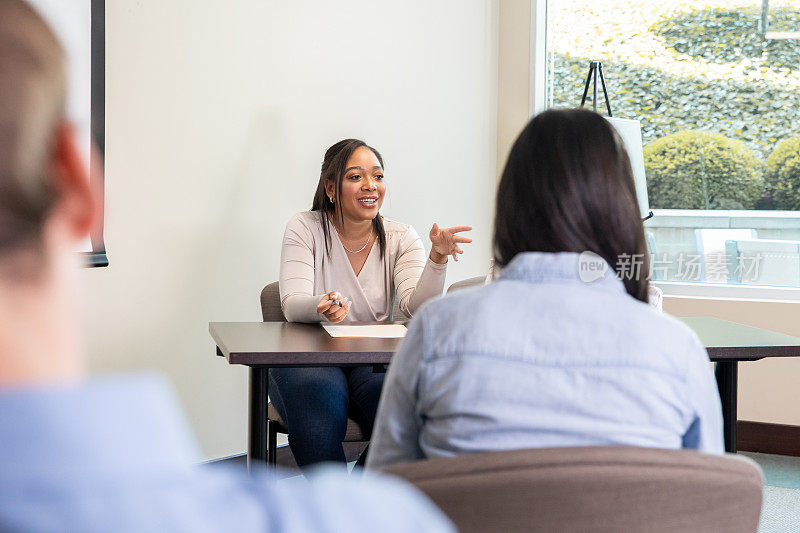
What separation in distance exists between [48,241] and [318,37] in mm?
3565

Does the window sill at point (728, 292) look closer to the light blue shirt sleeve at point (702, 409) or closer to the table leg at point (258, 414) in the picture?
the table leg at point (258, 414)

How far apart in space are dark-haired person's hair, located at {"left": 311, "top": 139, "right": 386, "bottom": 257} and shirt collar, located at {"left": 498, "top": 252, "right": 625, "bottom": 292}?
1886mm

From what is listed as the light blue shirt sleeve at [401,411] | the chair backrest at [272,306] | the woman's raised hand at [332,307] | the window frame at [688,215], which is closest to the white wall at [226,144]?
the chair backrest at [272,306]

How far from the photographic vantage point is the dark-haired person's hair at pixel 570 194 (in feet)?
4.28

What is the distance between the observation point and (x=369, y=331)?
8.10ft

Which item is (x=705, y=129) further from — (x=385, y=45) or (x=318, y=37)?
(x=318, y=37)

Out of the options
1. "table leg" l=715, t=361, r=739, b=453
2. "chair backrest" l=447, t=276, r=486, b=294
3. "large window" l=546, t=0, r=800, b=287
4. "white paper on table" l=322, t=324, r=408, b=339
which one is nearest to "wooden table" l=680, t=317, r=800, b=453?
"table leg" l=715, t=361, r=739, b=453

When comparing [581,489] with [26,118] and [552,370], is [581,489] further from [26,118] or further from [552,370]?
[26,118]

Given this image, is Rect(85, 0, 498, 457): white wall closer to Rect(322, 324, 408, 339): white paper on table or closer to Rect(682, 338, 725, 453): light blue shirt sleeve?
Rect(322, 324, 408, 339): white paper on table

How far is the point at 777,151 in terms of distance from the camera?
4328 mm

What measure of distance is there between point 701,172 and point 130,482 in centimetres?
453

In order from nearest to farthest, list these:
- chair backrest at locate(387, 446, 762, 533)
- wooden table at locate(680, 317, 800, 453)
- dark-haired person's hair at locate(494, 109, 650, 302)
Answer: chair backrest at locate(387, 446, 762, 533), dark-haired person's hair at locate(494, 109, 650, 302), wooden table at locate(680, 317, 800, 453)

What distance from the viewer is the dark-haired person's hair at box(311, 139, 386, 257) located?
3.10 m

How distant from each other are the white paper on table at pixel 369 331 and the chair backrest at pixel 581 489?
1.46 m
